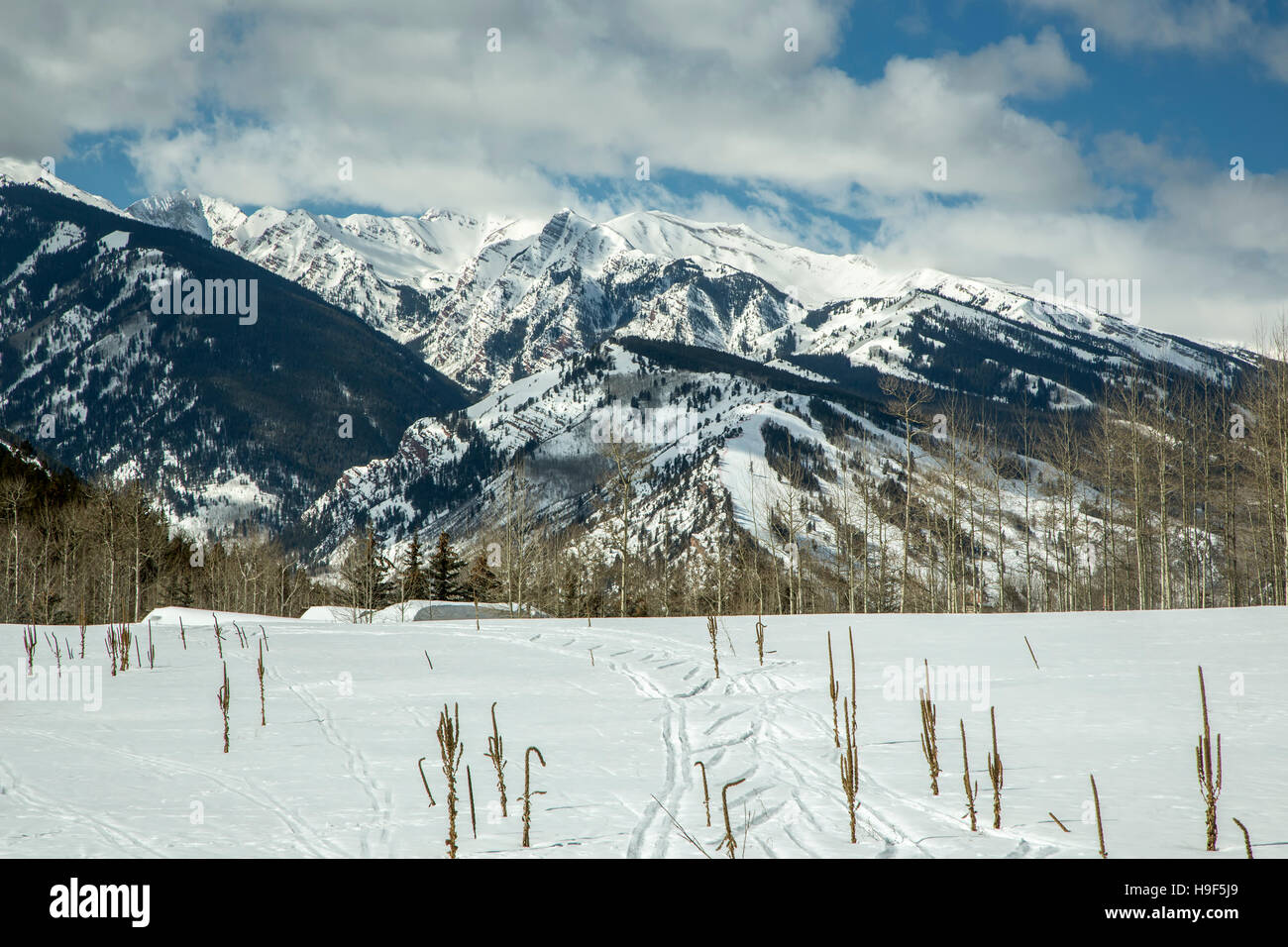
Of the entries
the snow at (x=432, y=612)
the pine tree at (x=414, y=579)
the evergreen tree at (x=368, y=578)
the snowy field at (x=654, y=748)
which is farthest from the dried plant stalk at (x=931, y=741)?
the pine tree at (x=414, y=579)

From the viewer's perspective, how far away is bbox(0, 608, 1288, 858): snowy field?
395 inches

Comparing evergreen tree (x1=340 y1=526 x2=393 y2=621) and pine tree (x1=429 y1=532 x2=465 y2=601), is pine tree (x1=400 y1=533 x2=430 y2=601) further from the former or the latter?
evergreen tree (x1=340 y1=526 x2=393 y2=621)

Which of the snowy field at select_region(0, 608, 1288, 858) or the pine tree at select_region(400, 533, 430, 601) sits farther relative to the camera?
the pine tree at select_region(400, 533, 430, 601)

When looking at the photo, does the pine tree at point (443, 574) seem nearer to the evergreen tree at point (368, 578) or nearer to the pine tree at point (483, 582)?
the pine tree at point (483, 582)

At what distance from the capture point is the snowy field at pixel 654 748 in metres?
10.0

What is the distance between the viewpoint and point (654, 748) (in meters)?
14.4

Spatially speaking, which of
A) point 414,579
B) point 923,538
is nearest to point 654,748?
point 414,579

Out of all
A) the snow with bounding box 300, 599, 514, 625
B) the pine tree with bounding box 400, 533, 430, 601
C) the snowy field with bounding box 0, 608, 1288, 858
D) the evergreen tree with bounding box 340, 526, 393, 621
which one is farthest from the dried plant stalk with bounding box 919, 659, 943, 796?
the pine tree with bounding box 400, 533, 430, 601

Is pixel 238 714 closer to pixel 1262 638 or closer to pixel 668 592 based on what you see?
pixel 1262 638

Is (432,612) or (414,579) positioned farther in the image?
(414,579)

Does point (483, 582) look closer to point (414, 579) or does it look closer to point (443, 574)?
point (443, 574)

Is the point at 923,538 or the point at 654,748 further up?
the point at 923,538
